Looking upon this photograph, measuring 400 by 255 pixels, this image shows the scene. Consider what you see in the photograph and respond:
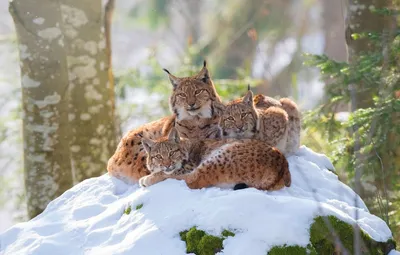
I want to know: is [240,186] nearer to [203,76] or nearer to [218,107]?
[218,107]

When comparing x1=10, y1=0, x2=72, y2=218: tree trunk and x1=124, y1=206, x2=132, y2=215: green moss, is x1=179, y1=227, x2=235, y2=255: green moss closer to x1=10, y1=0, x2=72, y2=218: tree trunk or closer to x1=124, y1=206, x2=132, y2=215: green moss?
x1=124, y1=206, x2=132, y2=215: green moss

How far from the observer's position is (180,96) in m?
6.12

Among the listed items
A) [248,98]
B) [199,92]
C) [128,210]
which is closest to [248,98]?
[248,98]

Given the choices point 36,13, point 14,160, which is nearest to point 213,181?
point 36,13

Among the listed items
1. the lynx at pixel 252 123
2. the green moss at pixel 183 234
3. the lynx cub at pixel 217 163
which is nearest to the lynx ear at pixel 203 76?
the lynx at pixel 252 123

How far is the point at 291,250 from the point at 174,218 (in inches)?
32.5

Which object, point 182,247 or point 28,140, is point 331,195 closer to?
point 182,247

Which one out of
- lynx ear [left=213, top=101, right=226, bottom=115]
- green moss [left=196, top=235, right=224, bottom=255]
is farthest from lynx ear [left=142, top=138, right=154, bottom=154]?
green moss [left=196, top=235, right=224, bottom=255]

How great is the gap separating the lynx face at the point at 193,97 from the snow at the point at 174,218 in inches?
37.2

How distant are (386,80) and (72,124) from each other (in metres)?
3.50

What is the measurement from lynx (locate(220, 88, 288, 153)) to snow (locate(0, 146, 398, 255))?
493 millimetres

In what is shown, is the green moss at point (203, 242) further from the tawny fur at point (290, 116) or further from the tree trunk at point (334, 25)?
the tree trunk at point (334, 25)

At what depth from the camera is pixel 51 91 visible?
6781mm

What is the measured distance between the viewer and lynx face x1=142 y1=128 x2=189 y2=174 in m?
5.25
